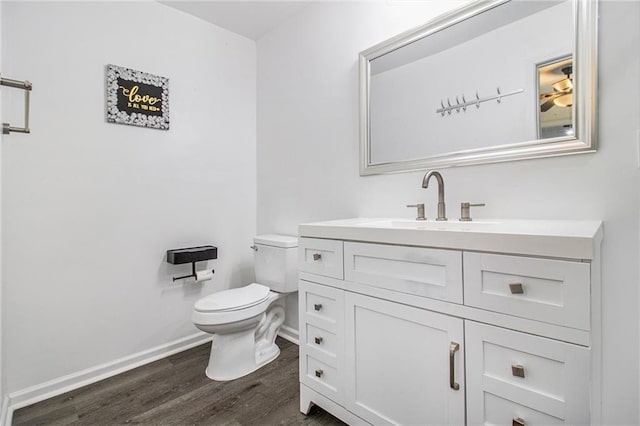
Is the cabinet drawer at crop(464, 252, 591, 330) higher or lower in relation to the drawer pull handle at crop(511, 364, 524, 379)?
higher

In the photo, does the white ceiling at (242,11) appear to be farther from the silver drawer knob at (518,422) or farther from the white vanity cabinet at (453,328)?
the silver drawer knob at (518,422)

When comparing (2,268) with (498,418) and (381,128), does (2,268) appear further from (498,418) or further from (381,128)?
(498,418)

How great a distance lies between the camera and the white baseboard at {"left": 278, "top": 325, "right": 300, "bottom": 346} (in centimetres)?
222

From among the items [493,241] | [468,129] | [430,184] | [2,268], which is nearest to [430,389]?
[493,241]

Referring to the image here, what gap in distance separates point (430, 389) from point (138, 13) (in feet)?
8.55

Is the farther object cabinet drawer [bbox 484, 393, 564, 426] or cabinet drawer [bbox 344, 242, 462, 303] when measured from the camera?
cabinet drawer [bbox 344, 242, 462, 303]

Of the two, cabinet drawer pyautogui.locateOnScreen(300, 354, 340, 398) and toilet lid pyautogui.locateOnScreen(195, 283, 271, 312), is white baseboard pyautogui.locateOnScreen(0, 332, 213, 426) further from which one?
cabinet drawer pyautogui.locateOnScreen(300, 354, 340, 398)

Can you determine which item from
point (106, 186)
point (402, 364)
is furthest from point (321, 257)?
point (106, 186)

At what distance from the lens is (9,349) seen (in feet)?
5.05

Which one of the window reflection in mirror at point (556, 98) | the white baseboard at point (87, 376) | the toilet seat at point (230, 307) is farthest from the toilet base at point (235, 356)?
the window reflection in mirror at point (556, 98)

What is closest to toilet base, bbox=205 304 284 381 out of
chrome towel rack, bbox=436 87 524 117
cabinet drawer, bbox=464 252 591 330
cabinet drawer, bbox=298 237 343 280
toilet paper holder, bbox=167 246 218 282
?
toilet paper holder, bbox=167 246 218 282

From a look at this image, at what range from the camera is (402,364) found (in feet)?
3.60

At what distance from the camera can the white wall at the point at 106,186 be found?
1583 mm

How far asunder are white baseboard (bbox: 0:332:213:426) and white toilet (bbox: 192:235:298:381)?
16.9 inches
